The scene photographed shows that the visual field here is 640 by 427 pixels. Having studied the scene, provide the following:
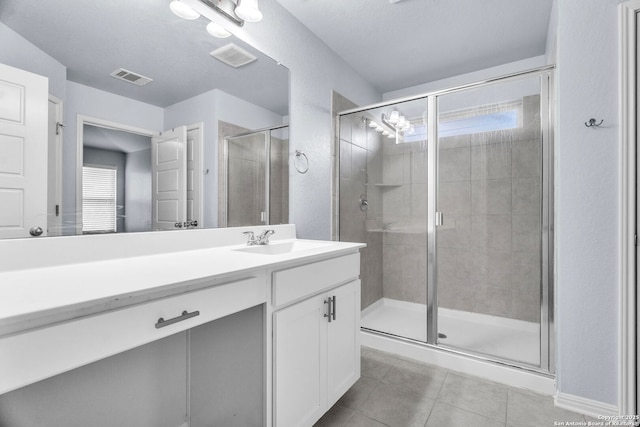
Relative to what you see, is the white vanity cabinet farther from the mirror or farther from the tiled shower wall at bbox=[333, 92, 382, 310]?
the tiled shower wall at bbox=[333, 92, 382, 310]

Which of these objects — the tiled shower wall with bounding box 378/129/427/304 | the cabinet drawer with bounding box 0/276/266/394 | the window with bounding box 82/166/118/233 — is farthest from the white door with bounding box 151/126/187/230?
the tiled shower wall with bounding box 378/129/427/304

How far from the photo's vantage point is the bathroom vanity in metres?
0.67

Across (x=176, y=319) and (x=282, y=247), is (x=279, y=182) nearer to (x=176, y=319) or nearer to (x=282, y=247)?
(x=282, y=247)

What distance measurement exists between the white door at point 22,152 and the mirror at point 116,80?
0.09 ft

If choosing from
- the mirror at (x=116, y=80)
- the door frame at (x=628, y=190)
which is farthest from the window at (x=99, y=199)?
the door frame at (x=628, y=190)

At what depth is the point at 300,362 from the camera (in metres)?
1.24

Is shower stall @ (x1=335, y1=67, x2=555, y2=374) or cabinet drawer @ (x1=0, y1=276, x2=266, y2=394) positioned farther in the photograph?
shower stall @ (x1=335, y1=67, x2=555, y2=374)

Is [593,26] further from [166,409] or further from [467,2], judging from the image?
[166,409]

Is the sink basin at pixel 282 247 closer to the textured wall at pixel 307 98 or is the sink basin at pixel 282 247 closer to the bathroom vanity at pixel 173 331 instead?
the bathroom vanity at pixel 173 331

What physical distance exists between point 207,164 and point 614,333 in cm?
217

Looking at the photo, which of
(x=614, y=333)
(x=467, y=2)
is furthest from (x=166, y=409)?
(x=467, y=2)

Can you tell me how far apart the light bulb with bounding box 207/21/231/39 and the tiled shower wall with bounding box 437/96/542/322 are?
1614 mm

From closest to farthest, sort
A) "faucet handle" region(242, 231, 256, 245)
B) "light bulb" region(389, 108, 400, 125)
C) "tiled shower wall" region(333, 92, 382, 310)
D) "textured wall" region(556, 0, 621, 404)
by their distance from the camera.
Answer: "textured wall" region(556, 0, 621, 404)
"faucet handle" region(242, 231, 256, 245)
"light bulb" region(389, 108, 400, 125)
"tiled shower wall" region(333, 92, 382, 310)

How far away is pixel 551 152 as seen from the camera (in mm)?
1821
